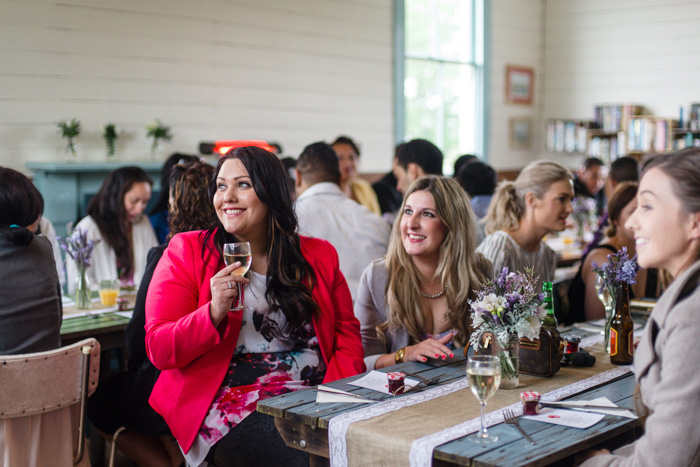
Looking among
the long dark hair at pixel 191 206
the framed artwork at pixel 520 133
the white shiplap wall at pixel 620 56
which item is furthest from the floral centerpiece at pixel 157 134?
the white shiplap wall at pixel 620 56

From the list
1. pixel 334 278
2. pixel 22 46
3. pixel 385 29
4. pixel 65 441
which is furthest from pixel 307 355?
pixel 385 29

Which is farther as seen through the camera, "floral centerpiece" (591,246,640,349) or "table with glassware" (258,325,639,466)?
"floral centerpiece" (591,246,640,349)

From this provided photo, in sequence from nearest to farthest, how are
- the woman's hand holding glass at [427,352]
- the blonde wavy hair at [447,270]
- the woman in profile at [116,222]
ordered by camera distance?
1. the woman's hand holding glass at [427,352]
2. the blonde wavy hair at [447,270]
3. the woman in profile at [116,222]

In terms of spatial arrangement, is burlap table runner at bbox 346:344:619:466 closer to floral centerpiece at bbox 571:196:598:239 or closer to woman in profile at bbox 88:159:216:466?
woman in profile at bbox 88:159:216:466

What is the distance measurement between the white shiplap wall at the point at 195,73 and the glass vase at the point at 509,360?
4548 mm

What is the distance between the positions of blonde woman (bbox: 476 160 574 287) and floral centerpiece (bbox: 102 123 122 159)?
3.50 meters

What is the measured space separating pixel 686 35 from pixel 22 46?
7.23 meters

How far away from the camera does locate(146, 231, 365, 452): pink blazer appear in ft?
7.31

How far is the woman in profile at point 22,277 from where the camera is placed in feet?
8.19

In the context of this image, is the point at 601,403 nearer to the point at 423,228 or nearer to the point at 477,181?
the point at 423,228

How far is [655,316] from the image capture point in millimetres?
1611

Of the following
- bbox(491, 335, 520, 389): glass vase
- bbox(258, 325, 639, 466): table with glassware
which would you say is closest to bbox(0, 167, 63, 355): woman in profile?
bbox(258, 325, 639, 466): table with glassware

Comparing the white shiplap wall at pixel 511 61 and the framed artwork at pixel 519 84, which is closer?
the white shiplap wall at pixel 511 61

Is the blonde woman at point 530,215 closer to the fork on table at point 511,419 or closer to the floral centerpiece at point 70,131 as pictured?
the fork on table at point 511,419
